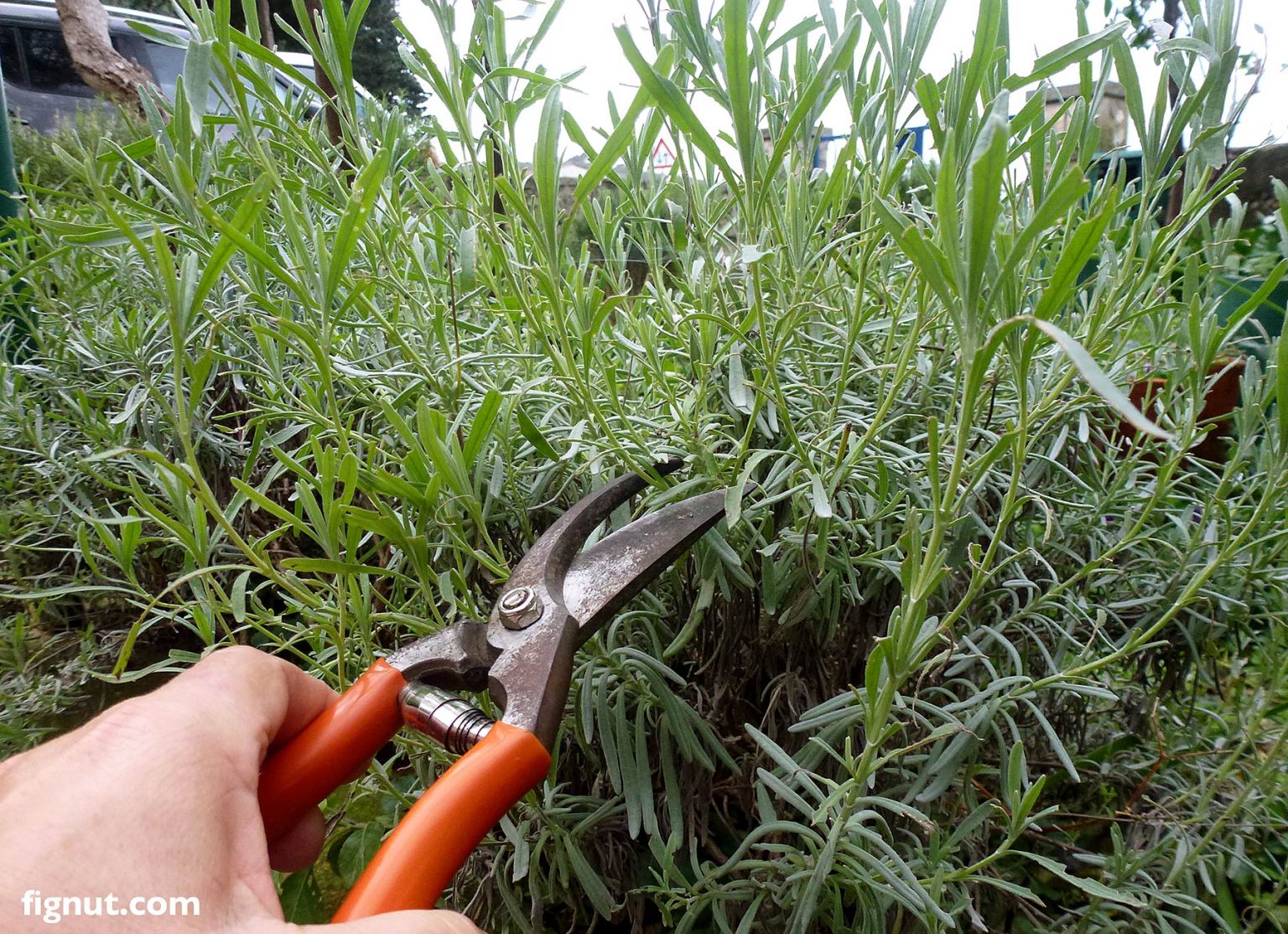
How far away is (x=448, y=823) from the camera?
0.45 meters

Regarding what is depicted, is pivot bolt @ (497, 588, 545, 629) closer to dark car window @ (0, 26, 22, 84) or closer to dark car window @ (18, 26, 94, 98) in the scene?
dark car window @ (18, 26, 94, 98)

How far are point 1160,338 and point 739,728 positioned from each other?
520 millimetres

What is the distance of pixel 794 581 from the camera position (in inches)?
24.1

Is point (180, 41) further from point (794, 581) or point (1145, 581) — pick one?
point (1145, 581)

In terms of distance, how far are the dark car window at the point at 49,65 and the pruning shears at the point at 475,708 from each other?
4.85 metres

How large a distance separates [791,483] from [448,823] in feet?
1.10

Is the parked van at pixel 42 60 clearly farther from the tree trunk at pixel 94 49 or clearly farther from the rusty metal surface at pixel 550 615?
the rusty metal surface at pixel 550 615

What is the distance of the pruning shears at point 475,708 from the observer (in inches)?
17.7

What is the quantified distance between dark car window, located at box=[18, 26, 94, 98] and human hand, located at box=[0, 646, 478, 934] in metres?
4.87

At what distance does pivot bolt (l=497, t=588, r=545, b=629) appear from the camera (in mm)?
560

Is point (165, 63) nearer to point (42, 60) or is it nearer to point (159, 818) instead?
point (42, 60)

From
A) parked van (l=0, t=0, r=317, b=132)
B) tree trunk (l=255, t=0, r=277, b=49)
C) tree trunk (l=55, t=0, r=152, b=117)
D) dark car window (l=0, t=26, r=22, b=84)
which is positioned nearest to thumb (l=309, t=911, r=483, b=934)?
tree trunk (l=255, t=0, r=277, b=49)

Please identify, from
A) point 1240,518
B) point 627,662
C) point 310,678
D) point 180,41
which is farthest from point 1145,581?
point 180,41

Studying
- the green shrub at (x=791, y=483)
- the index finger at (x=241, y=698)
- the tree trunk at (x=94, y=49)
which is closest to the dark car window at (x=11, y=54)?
the tree trunk at (x=94, y=49)
